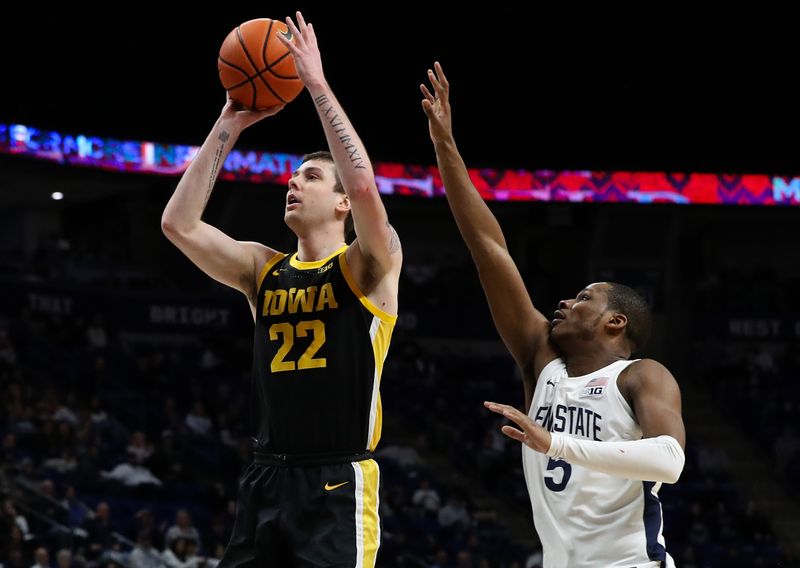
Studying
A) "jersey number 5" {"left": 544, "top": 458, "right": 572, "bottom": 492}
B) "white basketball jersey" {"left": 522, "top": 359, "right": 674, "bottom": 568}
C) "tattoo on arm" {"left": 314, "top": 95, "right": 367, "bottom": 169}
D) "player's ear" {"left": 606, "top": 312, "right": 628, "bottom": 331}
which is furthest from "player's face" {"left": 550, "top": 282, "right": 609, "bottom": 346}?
"tattoo on arm" {"left": 314, "top": 95, "right": 367, "bottom": 169}

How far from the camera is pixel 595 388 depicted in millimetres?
3957

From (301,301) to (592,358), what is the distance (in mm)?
1082

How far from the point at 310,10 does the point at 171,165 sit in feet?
11.5

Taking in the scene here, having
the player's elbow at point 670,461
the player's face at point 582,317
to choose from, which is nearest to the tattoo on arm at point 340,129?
the player's face at point 582,317

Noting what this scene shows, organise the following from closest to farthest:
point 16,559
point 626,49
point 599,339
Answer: point 599,339, point 16,559, point 626,49

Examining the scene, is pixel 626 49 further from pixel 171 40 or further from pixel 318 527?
pixel 318 527

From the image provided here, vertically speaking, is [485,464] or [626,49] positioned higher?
[626,49]

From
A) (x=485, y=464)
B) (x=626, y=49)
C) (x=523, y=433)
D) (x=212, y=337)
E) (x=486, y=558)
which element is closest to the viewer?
(x=523, y=433)

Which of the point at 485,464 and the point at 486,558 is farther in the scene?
the point at 485,464

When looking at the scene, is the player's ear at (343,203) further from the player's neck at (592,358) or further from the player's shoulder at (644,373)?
the player's shoulder at (644,373)

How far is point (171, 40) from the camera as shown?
63.3 feet

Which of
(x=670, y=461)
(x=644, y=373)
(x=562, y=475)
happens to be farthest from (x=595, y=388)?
(x=670, y=461)

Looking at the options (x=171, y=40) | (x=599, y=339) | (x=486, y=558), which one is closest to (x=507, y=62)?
(x=171, y=40)

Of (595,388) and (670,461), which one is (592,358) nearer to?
(595,388)
